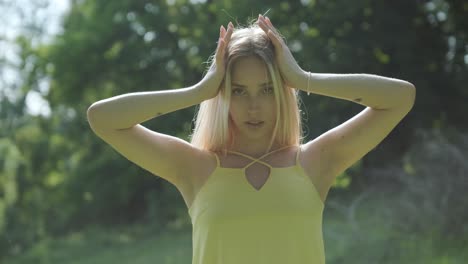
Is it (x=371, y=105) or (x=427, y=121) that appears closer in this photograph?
(x=371, y=105)

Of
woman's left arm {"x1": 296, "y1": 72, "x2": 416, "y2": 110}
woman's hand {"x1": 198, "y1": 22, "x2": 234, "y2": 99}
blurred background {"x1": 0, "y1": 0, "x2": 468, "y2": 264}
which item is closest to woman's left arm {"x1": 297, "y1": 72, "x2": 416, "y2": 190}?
woman's left arm {"x1": 296, "y1": 72, "x2": 416, "y2": 110}

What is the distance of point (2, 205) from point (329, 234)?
171 inches

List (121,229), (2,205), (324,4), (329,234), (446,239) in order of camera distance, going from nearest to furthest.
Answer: (446,239), (329,234), (324,4), (2,205), (121,229)

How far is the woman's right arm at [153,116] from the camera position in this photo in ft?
6.01

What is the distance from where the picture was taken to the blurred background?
673 centimetres

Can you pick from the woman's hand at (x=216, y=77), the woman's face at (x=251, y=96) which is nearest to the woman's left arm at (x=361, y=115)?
the woman's face at (x=251, y=96)

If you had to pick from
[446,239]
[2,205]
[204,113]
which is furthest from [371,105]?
[2,205]

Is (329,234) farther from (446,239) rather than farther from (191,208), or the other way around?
(191,208)

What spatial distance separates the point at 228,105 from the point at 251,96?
6cm

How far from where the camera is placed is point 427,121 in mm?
8344

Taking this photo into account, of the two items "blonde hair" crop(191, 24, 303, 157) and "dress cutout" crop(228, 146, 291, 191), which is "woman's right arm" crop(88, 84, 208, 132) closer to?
"blonde hair" crop(191, 24, 303, 157)

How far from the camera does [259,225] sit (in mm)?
1735

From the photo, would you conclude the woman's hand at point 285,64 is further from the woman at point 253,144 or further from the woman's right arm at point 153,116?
the woman's right arm at point 153,116

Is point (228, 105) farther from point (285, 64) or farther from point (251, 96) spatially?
point (285, 64)
